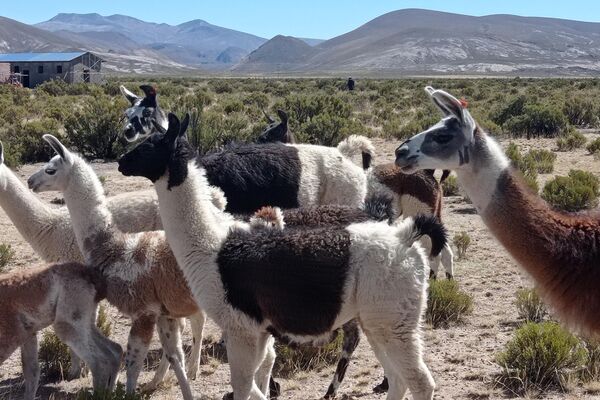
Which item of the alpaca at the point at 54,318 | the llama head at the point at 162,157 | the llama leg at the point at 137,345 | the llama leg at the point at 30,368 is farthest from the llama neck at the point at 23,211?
the llama head at the point at 162,157

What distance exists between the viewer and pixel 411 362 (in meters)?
3.97

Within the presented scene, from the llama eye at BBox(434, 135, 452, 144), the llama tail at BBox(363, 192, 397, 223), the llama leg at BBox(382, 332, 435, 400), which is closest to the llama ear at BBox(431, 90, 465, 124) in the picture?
the llama eye at BBox(434, 135, 452, 144)

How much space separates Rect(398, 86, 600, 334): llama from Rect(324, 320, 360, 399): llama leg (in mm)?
1239

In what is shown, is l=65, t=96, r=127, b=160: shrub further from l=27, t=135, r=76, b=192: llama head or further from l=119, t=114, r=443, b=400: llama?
l=119, t=114, r=443, b=400: llama

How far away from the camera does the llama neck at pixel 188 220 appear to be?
14.1 feet

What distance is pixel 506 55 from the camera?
556 ft

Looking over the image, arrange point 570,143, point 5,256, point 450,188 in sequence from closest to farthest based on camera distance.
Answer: point 5,256 → point 450,188 → point 570,143

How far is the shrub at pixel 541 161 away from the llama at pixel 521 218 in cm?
967

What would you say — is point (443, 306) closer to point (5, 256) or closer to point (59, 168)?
point (59, 168)

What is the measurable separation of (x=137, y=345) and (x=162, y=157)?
131cm

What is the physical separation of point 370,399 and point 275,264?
147 cm

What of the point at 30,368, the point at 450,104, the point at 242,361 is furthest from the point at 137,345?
the point at 450,104

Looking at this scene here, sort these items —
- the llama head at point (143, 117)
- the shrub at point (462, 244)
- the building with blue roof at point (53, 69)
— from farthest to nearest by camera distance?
1. the building with blue roof at point (53, 69)
2. the shrub at point (462, 244)
3. the llama head at point (143, 117)

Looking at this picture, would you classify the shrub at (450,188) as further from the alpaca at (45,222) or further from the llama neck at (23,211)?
the llama neck at (23,211)
